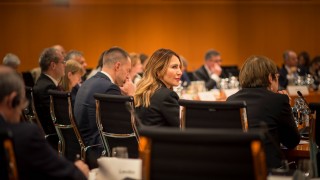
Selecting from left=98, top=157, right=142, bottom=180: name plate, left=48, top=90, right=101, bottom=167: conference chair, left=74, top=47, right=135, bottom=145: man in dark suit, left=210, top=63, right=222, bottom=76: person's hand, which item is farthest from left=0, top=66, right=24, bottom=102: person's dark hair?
left=210, top=63, right=222, bottom=76: person's hand

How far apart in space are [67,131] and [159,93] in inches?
50.9

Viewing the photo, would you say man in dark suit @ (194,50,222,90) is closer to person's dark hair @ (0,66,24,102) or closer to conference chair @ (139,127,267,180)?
person's dark hair @ (0,66,24,102)

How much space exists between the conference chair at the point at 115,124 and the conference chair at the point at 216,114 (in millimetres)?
885

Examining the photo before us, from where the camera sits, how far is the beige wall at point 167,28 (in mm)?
13727

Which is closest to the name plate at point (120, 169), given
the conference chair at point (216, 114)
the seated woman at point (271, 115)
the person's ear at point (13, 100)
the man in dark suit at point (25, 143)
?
the man in dark suit at point (25, 143)

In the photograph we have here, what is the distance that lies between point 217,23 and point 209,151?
1323 centimetres

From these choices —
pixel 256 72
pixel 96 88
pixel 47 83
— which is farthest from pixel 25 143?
pixel 47 83

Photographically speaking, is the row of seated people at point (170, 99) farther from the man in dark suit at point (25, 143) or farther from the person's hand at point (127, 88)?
the man in dark suit at point (25, 143)

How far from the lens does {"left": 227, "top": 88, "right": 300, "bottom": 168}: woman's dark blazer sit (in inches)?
185

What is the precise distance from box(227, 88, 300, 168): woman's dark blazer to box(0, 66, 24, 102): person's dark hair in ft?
6.68

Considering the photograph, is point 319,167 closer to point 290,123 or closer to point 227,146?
point 290,123

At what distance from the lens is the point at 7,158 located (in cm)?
310

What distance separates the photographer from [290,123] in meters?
→ 4.72

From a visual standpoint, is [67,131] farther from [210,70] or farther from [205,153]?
[210,70]
